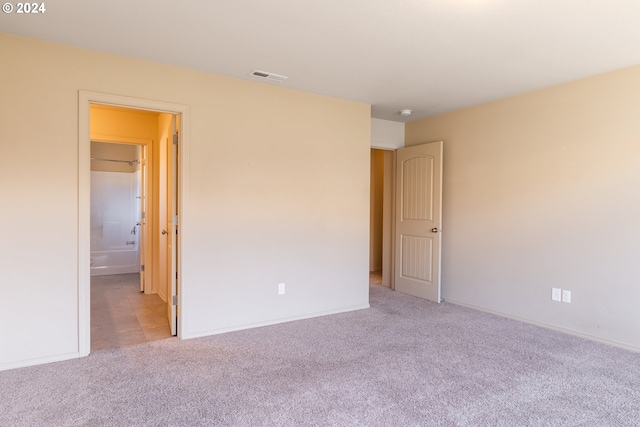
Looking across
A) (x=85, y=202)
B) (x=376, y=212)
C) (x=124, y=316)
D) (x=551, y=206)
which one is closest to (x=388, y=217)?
(x=376, y=212)

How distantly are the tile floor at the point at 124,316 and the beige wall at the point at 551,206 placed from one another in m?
3.39

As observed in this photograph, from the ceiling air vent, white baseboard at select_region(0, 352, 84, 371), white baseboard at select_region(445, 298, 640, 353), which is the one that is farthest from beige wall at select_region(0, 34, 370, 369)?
white baseboard at select_region(445, 298, 640, 353)

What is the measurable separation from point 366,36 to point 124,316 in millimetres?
3556

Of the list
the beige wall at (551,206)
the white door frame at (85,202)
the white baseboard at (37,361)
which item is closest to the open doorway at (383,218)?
the beige wall at (551,206)

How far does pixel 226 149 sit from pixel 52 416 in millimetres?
2255

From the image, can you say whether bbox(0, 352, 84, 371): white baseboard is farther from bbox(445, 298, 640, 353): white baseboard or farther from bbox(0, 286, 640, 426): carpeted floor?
bbox(445, 298, 640, 353): white baseboard

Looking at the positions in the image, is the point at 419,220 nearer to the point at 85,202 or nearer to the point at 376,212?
the point at 376,212

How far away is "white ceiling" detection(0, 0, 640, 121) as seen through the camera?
2174mm

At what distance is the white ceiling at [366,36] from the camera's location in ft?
7.13

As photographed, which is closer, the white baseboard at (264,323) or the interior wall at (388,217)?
the white baseboard at (264,323)

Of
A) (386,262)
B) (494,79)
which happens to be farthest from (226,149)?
(386,262)

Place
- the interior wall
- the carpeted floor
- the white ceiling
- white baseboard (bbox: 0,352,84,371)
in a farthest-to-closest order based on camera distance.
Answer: the interior wall < white baseboard (bbox: 0,352,84,371) < the white ceiling < the carpeted floor

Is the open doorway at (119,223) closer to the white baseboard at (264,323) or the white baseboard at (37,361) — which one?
the white baseboard at (264,323)

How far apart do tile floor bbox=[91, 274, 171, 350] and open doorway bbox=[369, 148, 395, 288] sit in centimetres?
311
